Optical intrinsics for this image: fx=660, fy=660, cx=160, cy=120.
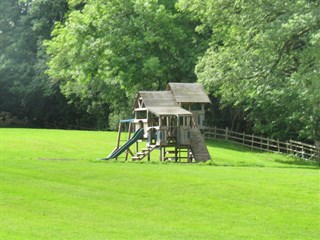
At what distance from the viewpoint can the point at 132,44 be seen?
4712 cm

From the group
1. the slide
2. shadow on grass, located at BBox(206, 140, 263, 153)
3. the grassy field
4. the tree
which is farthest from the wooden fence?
the tree

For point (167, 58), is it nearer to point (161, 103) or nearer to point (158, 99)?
point (158, 99)

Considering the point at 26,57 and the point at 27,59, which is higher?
the point at 26,57

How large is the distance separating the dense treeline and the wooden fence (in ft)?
2.76

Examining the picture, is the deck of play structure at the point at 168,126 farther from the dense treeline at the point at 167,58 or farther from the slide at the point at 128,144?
the dense treeline at the point at 167,58

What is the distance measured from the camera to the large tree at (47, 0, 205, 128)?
47.5 meters

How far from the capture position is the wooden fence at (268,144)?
43.3 m

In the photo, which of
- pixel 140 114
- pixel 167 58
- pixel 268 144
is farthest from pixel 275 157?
pixel 167 58

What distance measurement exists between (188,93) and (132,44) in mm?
10761

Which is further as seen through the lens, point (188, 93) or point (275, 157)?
point (275, 157)

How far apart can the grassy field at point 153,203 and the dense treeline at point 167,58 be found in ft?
23.7

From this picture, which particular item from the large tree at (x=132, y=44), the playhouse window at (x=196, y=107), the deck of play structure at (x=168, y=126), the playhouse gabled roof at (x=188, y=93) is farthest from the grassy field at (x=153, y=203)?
the large tree at (x=132, y=44)

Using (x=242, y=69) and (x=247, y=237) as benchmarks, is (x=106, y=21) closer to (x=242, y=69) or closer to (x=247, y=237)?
(x=242, y=69)

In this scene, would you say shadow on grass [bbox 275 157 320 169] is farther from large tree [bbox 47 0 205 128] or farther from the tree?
the tree
